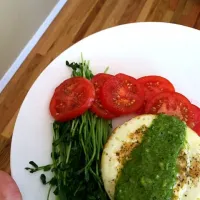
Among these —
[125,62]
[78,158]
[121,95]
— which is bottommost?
[78,158]

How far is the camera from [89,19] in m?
2.54

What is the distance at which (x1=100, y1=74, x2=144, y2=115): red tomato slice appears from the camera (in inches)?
53.9

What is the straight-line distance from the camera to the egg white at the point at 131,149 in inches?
47.2

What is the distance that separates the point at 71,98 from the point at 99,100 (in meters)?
0.10

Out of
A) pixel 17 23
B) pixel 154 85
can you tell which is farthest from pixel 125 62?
pixel 17 23

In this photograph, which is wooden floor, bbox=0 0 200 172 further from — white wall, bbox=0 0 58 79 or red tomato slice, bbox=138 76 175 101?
red tomato slice, bbox=138 76 175 101

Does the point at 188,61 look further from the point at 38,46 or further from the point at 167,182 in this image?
the point at 38,46

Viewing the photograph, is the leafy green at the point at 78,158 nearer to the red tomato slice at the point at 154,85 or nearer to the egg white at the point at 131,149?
the egg white at the point at 131,149

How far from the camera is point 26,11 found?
2.33 metres

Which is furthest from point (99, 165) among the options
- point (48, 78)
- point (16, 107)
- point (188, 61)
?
A: point (16, 107)

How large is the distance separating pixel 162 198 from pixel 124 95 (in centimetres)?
41

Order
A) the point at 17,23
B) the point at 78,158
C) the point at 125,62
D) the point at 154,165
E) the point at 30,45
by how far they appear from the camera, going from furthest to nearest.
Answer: the point at 30,45 < the point at 17,23 < the point at 125,62 < the point at 78,158 < the point at 154,165

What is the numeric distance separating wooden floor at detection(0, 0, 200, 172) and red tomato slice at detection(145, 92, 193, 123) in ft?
3.90

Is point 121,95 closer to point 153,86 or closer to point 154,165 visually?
point 153,86
